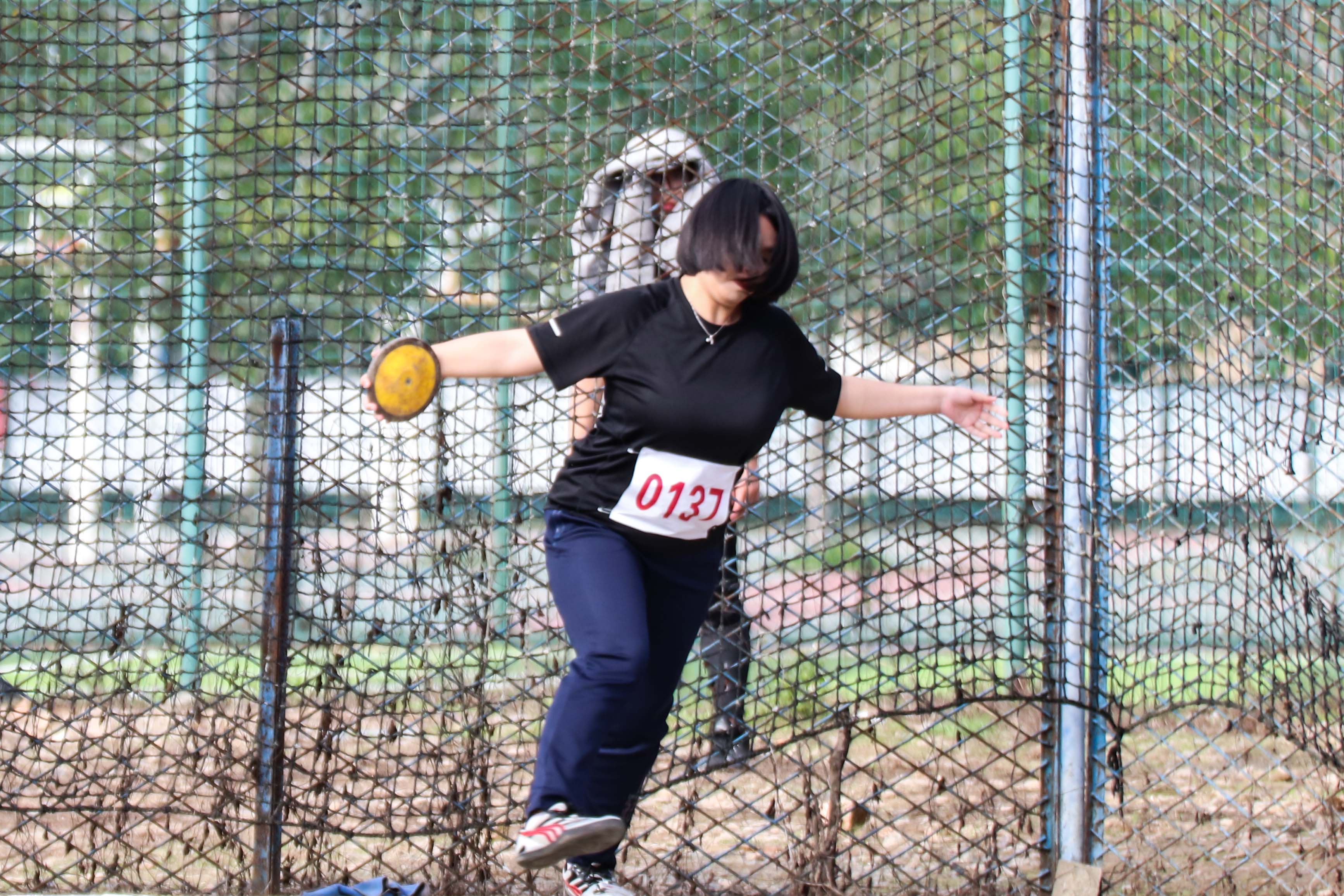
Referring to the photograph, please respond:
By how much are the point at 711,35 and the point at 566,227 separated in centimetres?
70

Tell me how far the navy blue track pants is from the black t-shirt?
0.10 meters

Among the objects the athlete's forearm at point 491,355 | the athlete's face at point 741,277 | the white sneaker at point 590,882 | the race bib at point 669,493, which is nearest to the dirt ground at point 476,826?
the white sneaker at point 590,882

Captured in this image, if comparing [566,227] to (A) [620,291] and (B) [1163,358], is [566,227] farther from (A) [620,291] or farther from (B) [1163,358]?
(B) [1163,358]

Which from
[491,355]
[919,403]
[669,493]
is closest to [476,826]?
[669,493]

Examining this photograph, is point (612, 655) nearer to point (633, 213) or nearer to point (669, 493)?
point (669, 493)

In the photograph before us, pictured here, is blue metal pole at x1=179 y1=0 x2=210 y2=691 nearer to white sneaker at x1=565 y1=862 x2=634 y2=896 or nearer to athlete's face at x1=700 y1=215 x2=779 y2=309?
white sneaker at x1=565 y1=862 x2=634 y2=896

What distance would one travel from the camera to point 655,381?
9.50 ft

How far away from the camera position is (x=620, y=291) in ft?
9.84

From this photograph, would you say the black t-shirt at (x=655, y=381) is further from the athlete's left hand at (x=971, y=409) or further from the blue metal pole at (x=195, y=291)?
the blue metal pole at (x=195, y=291)

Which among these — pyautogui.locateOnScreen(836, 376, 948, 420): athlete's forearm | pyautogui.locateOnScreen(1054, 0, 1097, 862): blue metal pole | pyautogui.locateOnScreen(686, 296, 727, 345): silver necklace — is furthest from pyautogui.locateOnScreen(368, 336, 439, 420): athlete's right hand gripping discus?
pyautogui.locateOnScreen(1054, 0, 1097, 862): blue metal pole

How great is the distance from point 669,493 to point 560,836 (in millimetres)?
820

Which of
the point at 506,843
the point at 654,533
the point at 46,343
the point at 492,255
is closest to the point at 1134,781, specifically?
the point at 506,843

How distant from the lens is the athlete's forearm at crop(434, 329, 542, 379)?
2.82 meters

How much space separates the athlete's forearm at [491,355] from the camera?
282 centimetres
